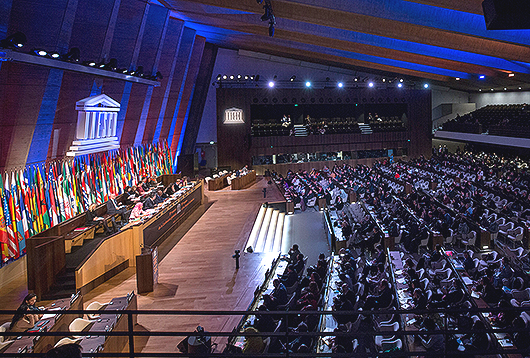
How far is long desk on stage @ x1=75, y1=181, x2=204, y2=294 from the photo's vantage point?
27.5 feet

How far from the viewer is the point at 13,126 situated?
9523 millimetres

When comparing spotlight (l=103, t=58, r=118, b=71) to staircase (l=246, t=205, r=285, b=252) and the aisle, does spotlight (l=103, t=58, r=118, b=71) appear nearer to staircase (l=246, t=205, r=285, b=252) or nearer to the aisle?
the aisle

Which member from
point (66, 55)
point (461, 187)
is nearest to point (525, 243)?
point (461, 187)

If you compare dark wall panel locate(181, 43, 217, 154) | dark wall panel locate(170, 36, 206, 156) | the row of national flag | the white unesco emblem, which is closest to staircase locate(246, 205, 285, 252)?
the row of national flag

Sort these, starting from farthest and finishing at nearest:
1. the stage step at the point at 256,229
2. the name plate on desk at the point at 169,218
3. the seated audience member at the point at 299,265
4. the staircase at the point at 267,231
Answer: the staircase at the point at 267,231
the stage step at the point at 256,229
the name plate on desk at the point at 169,218
the seated audience member at the point at 299,265

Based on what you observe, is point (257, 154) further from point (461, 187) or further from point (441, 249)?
point (441, 249)

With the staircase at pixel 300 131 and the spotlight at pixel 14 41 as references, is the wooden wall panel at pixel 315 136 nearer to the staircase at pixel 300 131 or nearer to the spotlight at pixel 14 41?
the staircase at pixel 300 131

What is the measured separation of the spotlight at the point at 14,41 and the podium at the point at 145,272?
15.1 feet

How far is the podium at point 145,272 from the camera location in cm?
825

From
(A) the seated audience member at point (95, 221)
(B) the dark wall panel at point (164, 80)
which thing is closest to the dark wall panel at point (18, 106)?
(A) the seated audience member at point (95, 221)

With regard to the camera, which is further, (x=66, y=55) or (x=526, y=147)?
(x=526, y=147)

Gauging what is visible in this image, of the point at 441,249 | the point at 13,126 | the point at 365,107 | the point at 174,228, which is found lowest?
the point at 174,228

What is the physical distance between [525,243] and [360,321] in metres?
8.60

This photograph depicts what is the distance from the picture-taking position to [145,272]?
8.27 meters
